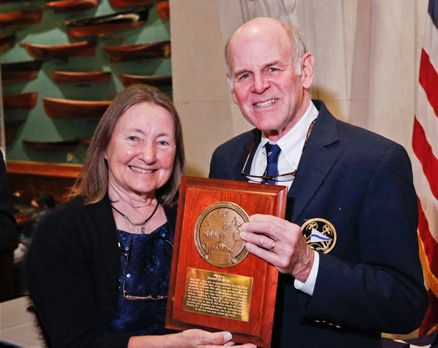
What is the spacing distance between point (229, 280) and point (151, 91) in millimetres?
1006

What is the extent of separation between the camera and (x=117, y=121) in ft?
7.52

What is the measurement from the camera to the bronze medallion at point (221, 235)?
1.83m

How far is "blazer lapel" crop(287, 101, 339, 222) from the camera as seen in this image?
1.95 m

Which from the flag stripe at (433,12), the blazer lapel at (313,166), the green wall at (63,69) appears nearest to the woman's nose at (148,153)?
the blazer lapel at (313,166)

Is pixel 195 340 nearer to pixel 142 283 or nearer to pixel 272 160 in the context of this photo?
pixel 142 283

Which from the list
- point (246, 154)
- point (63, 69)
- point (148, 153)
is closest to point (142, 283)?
point (148, 153)

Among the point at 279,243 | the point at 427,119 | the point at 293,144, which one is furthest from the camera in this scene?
the point at 427,119

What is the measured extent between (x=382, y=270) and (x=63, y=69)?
6549 millimetres

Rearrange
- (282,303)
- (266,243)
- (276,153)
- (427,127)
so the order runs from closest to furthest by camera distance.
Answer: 1. (266,243)
2. (282,303)
3. (276,153)
4. (427,127)

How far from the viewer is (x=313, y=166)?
78.7 inches

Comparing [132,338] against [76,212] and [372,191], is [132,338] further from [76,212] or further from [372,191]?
[372,191]

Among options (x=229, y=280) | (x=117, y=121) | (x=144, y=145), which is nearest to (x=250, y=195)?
(x=229, y=280)

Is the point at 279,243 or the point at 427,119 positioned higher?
the point at 427,119

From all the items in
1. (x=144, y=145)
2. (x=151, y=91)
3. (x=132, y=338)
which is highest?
(x=151, y=91)
